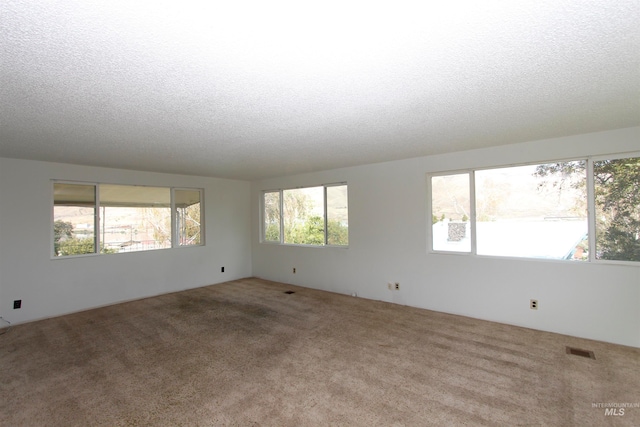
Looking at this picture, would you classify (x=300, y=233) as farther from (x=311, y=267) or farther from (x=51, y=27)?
(x=51, y=27)

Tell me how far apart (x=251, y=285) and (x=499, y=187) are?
4909 millimetres

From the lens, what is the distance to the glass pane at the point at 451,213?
167 inches

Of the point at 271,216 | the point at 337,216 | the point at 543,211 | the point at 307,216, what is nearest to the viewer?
the point at 543,211

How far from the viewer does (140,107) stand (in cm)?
239

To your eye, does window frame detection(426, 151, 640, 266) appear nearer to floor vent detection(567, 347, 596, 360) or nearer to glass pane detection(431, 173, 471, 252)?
glass pane detection(431, 173, 471, 252)

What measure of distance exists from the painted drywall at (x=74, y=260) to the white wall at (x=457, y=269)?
170 cm

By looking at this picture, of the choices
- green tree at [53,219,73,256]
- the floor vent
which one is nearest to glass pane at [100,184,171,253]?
green tree at [53,219,73,256]

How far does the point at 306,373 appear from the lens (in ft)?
8.91

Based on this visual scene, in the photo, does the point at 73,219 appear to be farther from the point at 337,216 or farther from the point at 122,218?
the point at 337,216

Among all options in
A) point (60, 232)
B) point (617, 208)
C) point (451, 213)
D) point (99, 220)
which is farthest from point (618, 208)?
point (60, 232)

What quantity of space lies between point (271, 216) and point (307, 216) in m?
1.16

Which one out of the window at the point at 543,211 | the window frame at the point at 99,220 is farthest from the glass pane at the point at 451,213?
the window frame at the point at 99,220

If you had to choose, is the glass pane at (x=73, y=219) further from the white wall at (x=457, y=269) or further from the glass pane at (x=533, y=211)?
the glass pane at (x=533, y=211)

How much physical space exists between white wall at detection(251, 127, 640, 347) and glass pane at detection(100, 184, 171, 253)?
2.49 metres
